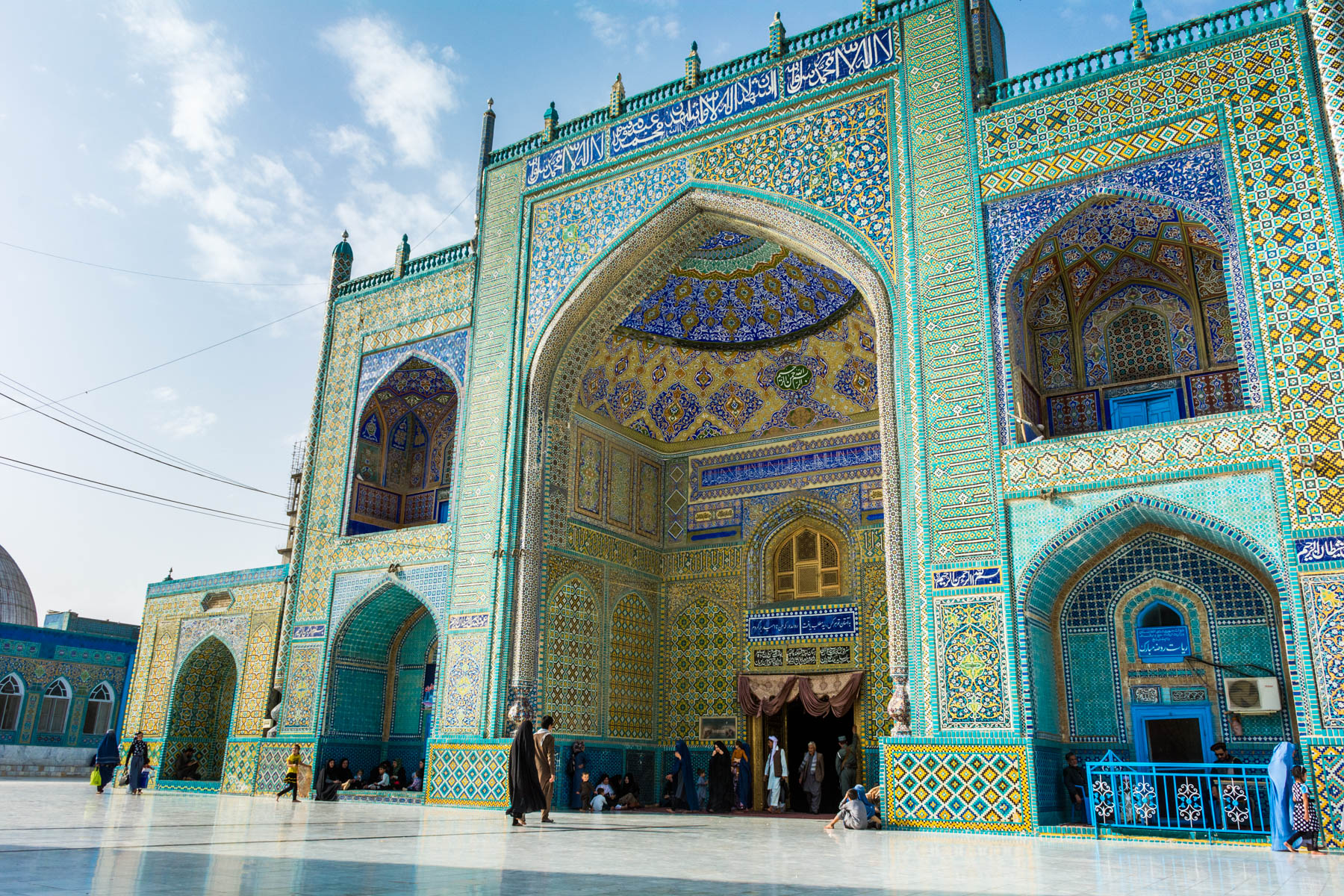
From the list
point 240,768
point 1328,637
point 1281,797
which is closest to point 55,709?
point 240,768

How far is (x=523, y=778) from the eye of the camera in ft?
26.6

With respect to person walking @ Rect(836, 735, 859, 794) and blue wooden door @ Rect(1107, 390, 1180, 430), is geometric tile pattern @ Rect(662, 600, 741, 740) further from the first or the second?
blue wooden door @ Rect(1107, 390, 1180, 430)

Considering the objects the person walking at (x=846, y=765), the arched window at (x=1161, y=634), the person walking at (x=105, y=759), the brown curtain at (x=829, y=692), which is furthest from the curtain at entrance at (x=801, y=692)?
the person walking at (x=105, y=759)

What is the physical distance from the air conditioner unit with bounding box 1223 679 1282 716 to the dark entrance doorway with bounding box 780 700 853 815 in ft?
14.3

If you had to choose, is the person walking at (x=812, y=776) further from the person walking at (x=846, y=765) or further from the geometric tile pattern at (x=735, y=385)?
the geometric tile pattern at (x=735, y=385)

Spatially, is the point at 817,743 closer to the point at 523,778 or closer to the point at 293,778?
the point at 523,778

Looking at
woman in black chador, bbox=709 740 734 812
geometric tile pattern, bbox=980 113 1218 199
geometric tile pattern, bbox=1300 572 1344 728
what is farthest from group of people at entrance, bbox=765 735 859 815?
geometric tile pattern, bbox=980 113 1218 199

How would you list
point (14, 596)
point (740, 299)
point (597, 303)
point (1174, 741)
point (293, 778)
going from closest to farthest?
1. point (1174, 741)
2. point (293, 778)
3. point (597, 303)
4. point (740, 299)
5. point (14, 596)

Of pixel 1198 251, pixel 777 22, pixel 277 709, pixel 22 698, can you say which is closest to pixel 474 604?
→ pixel 277 709

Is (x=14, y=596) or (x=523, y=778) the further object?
(x=14, y=596)

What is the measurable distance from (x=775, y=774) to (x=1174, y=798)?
512 centimetres

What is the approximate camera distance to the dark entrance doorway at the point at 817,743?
12250 mm

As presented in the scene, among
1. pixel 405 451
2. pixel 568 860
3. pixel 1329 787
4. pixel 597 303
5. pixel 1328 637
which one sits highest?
pixel 597 303

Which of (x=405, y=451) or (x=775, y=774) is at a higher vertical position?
(x=405, y=451)
